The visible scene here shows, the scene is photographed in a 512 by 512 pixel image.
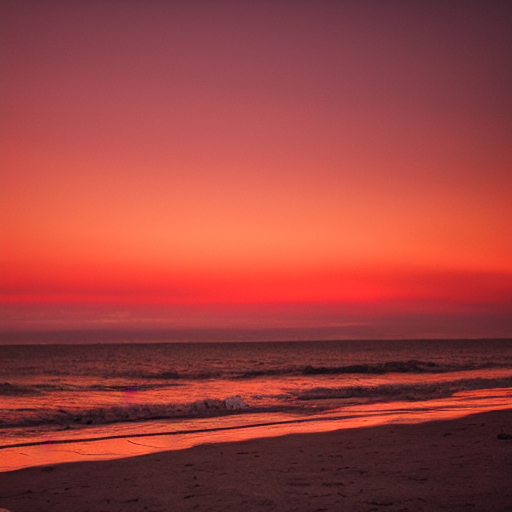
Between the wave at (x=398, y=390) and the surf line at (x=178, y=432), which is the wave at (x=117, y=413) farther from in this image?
the wave at (x=398, y=390)

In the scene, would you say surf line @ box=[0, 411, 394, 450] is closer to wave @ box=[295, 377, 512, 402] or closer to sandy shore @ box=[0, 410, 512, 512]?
sandy shore @ box=[0, 410, 512, 512]

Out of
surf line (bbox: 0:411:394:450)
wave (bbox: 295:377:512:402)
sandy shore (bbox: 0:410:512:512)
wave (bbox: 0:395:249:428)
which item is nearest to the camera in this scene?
sandy shore (bbox: 0:410:512:512)

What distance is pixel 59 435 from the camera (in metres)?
13.4

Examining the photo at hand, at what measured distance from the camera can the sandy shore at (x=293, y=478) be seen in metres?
6.25

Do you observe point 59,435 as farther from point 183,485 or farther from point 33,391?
point 33,391

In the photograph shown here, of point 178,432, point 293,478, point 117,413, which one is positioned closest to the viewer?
point 293,478

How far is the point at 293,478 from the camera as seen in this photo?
749 cm

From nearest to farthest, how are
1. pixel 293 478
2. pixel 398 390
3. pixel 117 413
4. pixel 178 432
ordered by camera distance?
pixel 293 478 < pixel 178 432 < pixel 117 413 < pixel 398 390

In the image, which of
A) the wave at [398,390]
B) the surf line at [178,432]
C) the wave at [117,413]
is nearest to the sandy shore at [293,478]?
the surf line at [178,432]

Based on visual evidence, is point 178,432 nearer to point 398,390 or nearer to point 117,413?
point 117,413

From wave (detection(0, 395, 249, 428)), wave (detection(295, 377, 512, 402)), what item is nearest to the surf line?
wave (detection(0, 395, 249, 428))

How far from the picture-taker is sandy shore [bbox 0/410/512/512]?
20.5 ft

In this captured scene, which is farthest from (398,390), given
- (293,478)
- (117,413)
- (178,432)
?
(293,478)

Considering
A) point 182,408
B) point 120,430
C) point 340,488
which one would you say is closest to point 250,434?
point 120,430
